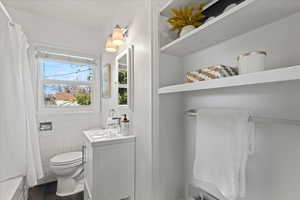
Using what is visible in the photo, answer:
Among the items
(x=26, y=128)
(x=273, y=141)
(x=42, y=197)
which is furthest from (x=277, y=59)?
(x=42, y=197)

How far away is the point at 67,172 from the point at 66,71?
1.47 m

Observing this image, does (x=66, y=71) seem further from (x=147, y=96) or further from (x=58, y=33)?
(x=147, y=96)

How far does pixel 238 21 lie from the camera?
661 millimetres

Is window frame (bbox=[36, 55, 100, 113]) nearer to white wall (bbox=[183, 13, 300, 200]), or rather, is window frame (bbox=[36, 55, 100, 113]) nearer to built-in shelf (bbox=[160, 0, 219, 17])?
built-in shelf (bbox=[160, 0, 219, 17])

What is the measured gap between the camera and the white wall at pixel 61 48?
1900mm

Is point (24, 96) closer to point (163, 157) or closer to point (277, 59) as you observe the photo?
point (163, 157)

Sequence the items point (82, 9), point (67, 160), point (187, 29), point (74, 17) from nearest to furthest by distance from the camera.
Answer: point (187, 29)
point (67, 160)
point (82, 9)
point (74, 17)

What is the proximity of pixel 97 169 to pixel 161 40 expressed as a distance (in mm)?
1132

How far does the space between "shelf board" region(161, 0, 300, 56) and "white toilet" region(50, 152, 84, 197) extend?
1703 mm

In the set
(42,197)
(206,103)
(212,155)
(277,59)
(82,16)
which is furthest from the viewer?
(82,16)

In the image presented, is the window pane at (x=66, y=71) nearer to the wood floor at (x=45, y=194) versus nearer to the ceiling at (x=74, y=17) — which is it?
the ceiling at (x=74, y=17)

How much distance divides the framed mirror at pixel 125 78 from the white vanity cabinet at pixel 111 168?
39 centimetres

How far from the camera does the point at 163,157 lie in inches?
42.3

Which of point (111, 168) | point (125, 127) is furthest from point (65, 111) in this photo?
point (111, 168)
